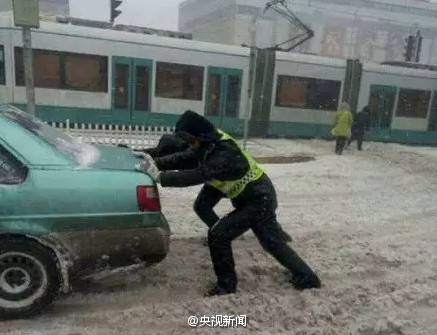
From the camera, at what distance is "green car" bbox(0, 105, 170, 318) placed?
3.11 metres

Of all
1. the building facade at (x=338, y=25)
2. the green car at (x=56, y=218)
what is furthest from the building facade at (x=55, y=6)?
the green car at (x=56, y=218)

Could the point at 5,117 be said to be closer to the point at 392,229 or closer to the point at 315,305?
the point at 315,305

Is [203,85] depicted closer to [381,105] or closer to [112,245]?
[381,105]

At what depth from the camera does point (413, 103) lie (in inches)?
666

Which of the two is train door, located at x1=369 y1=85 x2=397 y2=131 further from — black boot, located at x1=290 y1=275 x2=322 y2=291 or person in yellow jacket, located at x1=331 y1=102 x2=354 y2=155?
black boot, located at x1=290 y1=275 x2=322 y2=291

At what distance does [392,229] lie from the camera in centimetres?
592

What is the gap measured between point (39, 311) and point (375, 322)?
259 centimetres

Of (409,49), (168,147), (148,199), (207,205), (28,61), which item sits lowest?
(207,205)

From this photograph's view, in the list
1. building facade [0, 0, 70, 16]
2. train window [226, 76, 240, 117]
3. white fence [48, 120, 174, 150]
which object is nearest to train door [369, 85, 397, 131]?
train window [226, 76, 240, 117]

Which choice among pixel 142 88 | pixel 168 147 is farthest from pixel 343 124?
pixel 168 147

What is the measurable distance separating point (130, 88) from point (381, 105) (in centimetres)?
952

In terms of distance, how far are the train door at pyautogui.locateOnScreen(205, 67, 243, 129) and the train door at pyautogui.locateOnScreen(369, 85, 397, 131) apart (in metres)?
5.43

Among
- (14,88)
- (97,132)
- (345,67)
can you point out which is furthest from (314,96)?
(14,88)

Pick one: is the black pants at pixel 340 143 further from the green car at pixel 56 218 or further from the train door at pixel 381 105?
the green car at pixel 56 218
